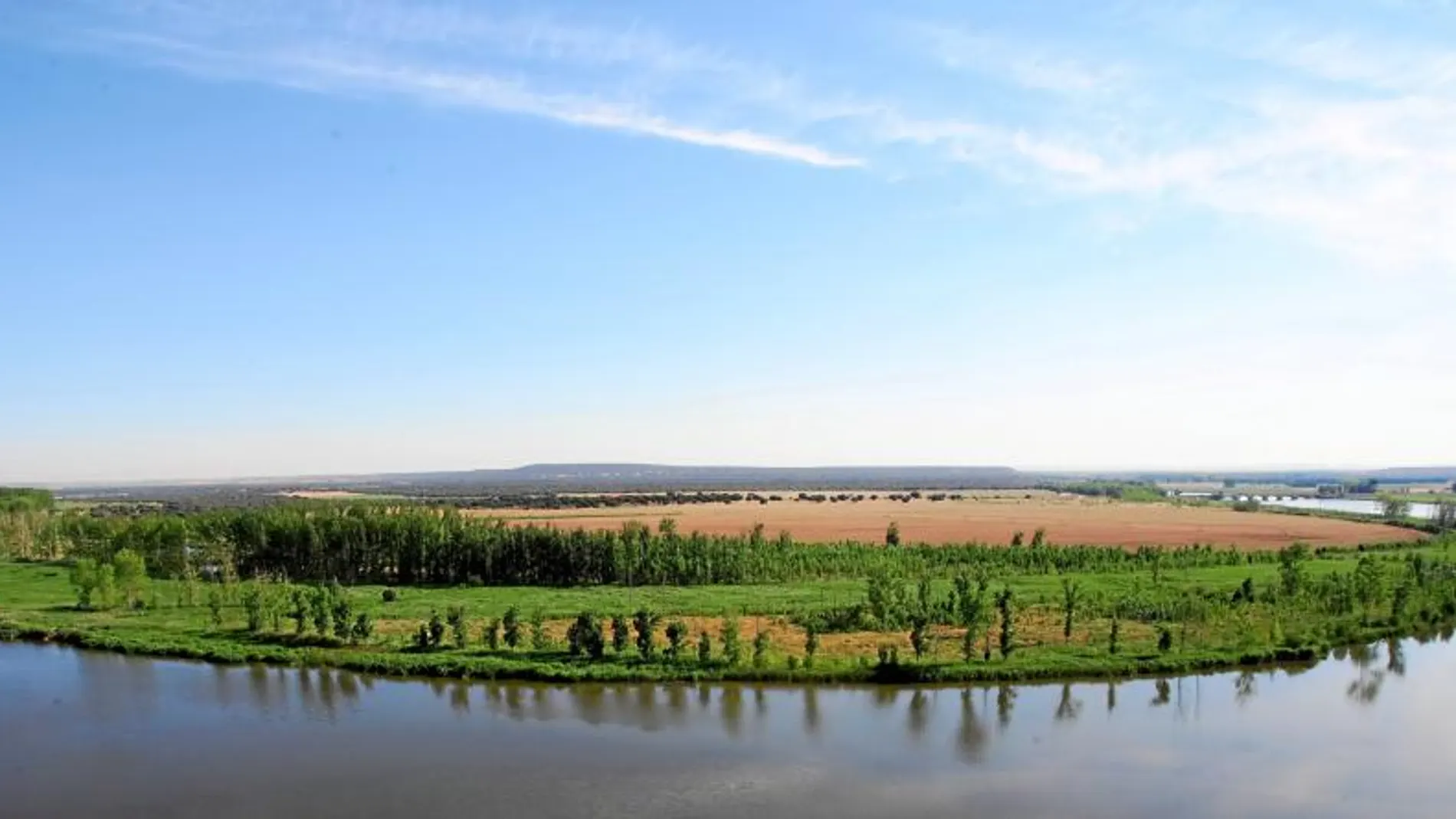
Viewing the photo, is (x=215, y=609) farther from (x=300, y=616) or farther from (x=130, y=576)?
(x=130, y=576)

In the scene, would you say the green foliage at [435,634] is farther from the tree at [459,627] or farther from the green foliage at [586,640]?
the green foliage at [586,640]

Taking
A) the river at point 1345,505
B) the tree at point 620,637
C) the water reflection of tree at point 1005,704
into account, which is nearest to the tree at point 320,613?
the tree at point 620,637

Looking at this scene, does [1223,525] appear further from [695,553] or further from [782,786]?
[782,786]

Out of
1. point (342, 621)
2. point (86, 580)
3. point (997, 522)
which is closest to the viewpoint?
point (342, 621)

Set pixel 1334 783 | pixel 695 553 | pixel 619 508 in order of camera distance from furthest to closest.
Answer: pixel 619 508, pixel 695 553, pixel 1334 783

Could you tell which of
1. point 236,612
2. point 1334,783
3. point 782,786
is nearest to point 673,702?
point 782,786

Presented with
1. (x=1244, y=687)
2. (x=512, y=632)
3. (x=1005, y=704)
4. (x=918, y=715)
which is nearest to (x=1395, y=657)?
(x=1244, y=687)
